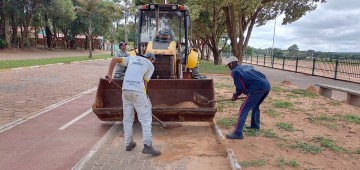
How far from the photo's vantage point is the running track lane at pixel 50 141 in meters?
5.18

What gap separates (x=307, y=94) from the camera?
12297 millimetres

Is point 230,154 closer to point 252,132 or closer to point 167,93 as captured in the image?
point 252,132

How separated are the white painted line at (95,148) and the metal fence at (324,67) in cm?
1614

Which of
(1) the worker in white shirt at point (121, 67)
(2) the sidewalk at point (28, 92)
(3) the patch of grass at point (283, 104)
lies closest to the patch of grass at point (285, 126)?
(3) the patch of grass at point (283, 104)

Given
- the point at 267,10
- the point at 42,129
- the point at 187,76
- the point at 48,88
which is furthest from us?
the point at 267,10

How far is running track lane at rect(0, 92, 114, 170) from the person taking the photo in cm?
518

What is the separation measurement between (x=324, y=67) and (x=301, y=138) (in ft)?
58.3

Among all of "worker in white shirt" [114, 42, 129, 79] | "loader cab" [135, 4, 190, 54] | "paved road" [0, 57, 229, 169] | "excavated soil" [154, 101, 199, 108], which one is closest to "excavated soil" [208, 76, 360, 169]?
"paved road" [0, 57, 229, 169]

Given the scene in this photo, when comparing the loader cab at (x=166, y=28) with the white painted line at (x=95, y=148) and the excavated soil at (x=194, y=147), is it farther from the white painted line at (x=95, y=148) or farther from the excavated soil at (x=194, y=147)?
the white painted line at (x=95, y=148)

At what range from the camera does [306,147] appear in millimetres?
5812

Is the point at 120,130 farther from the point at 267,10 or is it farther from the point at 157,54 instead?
the point at 267,10

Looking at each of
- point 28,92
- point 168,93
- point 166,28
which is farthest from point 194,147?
point 28,92

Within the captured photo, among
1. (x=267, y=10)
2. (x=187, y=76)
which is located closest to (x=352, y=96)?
(x=187, y=76)

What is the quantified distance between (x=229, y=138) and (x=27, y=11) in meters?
36.0
